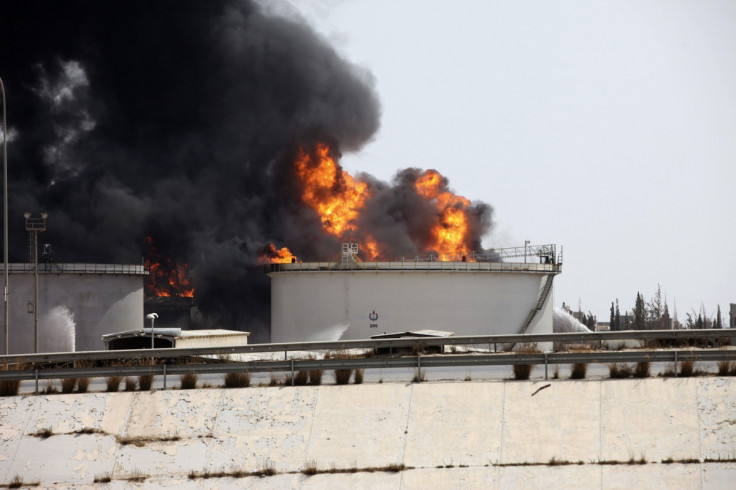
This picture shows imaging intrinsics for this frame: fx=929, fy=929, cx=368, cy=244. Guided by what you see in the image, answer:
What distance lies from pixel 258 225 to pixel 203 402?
226ft

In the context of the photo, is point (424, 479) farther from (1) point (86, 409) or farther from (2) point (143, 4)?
(2) point (143, 4)

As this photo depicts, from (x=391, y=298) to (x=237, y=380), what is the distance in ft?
104

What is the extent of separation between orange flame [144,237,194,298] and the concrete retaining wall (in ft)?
227

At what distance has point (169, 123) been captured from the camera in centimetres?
9450

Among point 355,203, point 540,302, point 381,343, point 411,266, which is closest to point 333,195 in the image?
point 355,203

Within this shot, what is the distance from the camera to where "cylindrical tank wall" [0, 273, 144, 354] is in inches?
2180

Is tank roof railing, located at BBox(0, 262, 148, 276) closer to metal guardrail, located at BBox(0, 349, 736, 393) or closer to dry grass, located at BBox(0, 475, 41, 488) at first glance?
metal guardrail, located at BBox(0, 349, 736, 393)

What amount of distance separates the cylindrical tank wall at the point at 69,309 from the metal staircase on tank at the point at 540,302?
84.4ft

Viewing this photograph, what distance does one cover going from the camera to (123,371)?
1875cm

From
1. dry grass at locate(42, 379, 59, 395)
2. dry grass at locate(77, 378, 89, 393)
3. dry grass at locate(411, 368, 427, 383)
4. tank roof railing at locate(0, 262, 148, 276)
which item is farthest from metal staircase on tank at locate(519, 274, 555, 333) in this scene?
dry grass at locate(42, 379, 59, 395)

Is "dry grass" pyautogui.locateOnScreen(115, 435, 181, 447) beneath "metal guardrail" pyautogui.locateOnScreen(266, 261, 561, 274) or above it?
beneath

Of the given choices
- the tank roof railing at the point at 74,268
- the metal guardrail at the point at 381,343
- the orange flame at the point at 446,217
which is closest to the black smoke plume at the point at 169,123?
the orange flame at the point at 446,217

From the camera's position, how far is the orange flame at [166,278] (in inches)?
3381

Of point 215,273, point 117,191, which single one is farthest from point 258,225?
point 117,191
